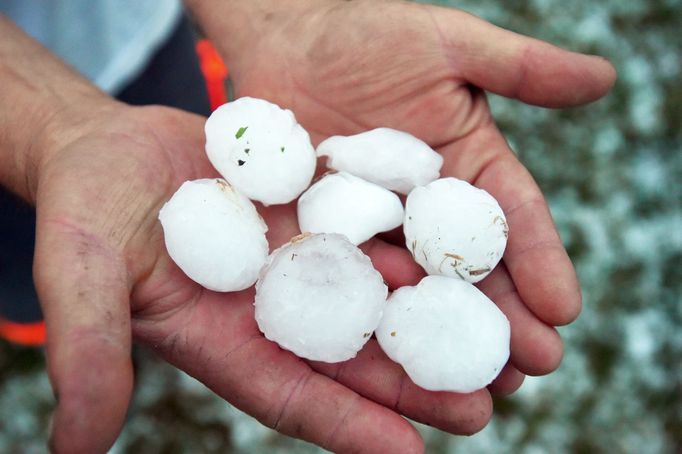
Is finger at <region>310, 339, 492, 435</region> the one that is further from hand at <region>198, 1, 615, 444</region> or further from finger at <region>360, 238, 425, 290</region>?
finger at <region>360, 238, 425, 290</region>

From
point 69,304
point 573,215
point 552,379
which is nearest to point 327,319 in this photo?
point 69,304

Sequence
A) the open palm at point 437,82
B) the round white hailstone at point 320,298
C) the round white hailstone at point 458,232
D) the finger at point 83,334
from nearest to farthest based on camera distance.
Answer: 1. the finger at point 83,334
2. the round white hailstone at point 320,298
3. the round white hailstone at point 458,232
4. the open palm at point 437,82

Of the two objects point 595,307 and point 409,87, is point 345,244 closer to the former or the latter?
point 409,87

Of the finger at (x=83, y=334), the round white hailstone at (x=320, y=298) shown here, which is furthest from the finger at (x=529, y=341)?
the finger at (x=83, y=334)

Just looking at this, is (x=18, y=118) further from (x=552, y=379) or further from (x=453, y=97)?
(x=552, y=379)

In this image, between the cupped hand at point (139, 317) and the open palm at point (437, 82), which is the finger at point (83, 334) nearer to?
the cupped hand at point (139, 317)

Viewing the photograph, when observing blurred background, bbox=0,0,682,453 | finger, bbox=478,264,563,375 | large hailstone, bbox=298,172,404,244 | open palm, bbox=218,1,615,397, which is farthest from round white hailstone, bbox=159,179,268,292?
blurred background, bbox=0,0,682,453
